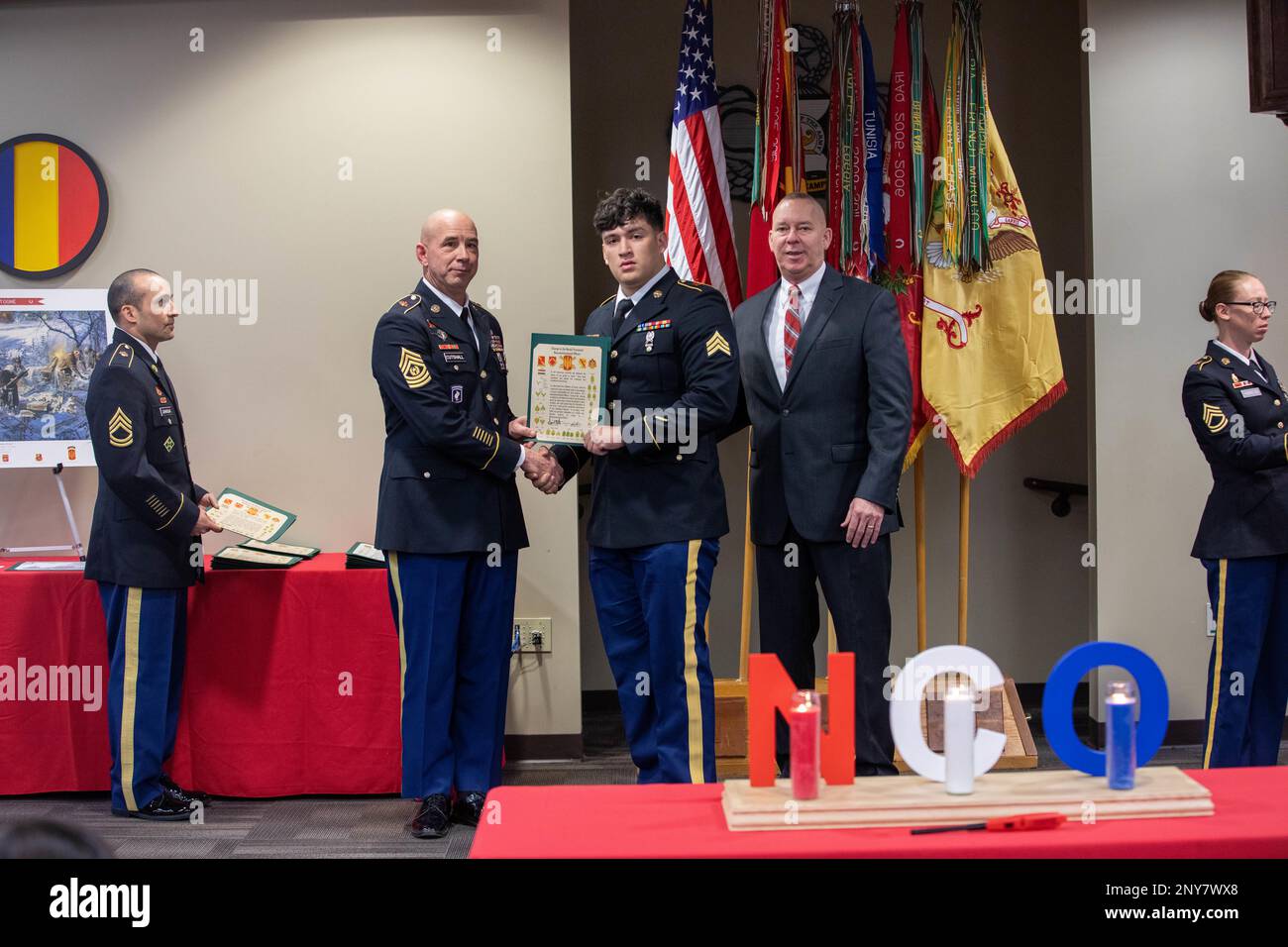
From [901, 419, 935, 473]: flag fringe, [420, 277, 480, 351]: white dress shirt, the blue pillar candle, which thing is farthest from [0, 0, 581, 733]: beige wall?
the blue pillar candle

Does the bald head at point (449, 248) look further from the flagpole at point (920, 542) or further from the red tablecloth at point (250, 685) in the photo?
the flagpole at point (920, 542)

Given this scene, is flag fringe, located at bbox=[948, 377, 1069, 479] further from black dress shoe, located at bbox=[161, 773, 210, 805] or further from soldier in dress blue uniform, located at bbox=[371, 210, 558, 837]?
black dress shoe, located at bbox=[161, 773, 210, 805]

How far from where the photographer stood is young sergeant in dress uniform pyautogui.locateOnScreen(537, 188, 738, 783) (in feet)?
10.8

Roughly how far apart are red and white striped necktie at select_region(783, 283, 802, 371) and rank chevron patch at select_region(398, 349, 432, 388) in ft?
3.30

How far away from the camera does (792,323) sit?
3510 millimetres

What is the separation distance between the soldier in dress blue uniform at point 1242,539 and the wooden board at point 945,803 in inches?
80.1

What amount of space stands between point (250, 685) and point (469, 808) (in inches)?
33.4

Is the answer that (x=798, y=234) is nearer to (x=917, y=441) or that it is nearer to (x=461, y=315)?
(x=461, y=315)

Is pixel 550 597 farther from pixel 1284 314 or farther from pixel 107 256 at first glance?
pixel 1284 314

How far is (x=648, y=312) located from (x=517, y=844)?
1993 mm

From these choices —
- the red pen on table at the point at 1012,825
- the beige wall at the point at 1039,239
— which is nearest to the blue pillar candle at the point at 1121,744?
the red pen on table at the point at 1012,825

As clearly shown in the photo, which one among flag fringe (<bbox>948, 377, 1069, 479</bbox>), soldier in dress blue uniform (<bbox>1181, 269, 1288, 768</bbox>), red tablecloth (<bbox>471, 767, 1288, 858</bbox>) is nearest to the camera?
red tablecloth (<bbox>471, 767, 1288, 858</bbox>)

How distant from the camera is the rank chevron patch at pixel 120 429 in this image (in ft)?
11.9
